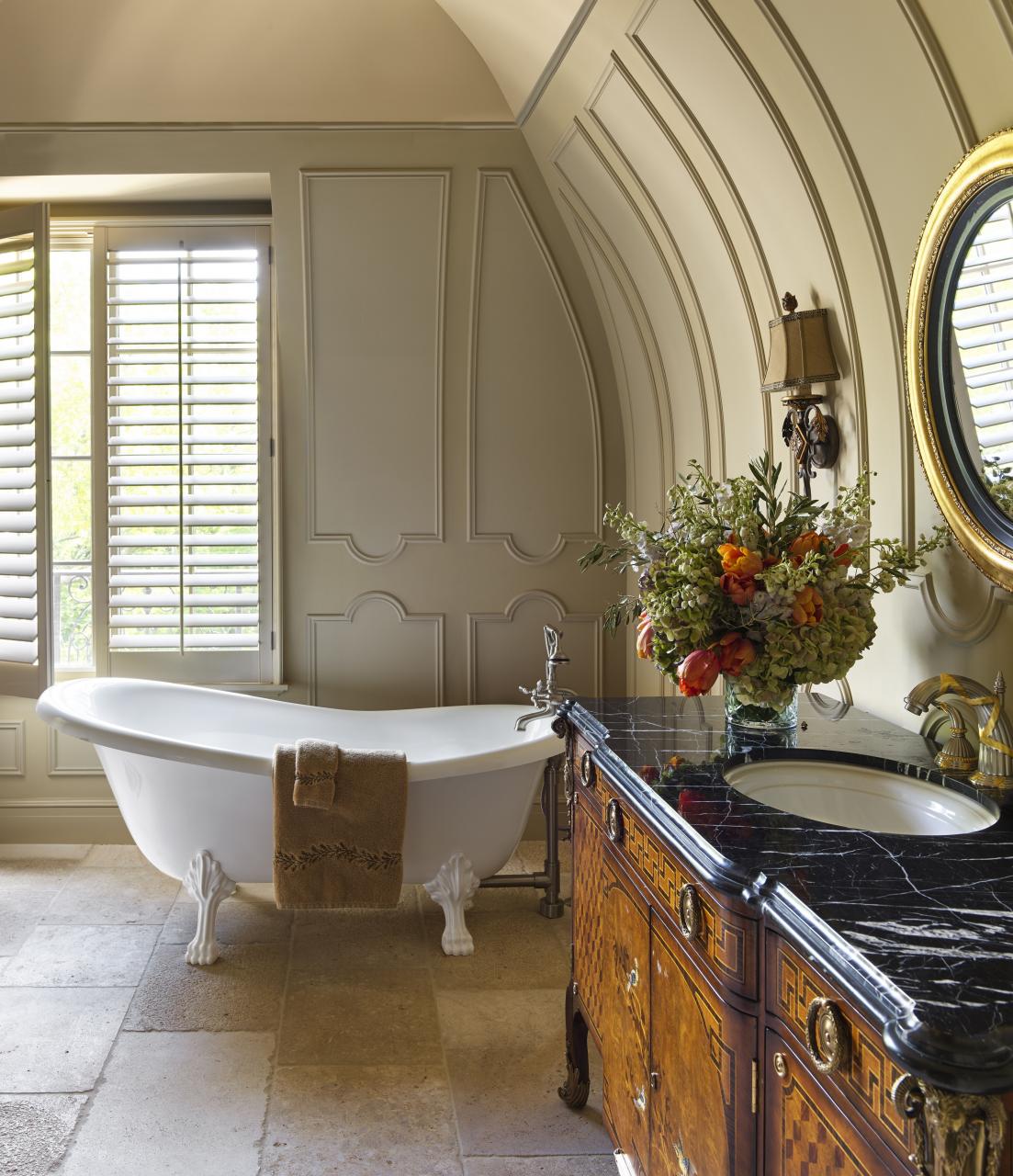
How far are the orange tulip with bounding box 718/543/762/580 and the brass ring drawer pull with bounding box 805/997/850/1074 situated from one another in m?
0.88

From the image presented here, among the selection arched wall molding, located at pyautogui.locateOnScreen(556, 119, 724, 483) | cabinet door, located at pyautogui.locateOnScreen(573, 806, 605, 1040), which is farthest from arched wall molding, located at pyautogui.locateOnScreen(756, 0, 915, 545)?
arched wall molding, located at pyautogui.locateOnScreen(556, 119, 724, 483)

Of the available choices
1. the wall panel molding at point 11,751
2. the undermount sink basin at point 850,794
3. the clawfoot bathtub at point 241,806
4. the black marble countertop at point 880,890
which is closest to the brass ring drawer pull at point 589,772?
the black marble countertop at point 880,890

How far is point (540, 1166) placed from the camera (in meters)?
2.14

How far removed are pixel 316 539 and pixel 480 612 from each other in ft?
2.17

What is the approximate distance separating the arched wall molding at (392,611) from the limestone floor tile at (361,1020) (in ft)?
4.10

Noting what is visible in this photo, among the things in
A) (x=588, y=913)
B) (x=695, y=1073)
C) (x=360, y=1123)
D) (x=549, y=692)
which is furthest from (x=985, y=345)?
(x=360, y=1123)

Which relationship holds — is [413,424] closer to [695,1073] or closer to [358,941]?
[358,941]

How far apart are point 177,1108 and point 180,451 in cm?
232

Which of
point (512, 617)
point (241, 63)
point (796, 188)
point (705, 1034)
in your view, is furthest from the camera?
point (512, 617)

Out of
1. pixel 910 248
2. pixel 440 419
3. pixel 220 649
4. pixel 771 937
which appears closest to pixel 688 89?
pixel 910 248

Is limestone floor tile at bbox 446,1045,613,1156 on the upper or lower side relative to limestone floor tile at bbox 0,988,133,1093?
lower

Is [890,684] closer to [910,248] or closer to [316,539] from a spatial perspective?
[910,248]

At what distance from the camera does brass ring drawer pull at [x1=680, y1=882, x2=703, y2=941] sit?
1.37m

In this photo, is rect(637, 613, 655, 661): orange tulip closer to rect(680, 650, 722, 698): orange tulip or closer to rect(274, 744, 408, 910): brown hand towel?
rect(680, 650, 722, 698): orange tulip
